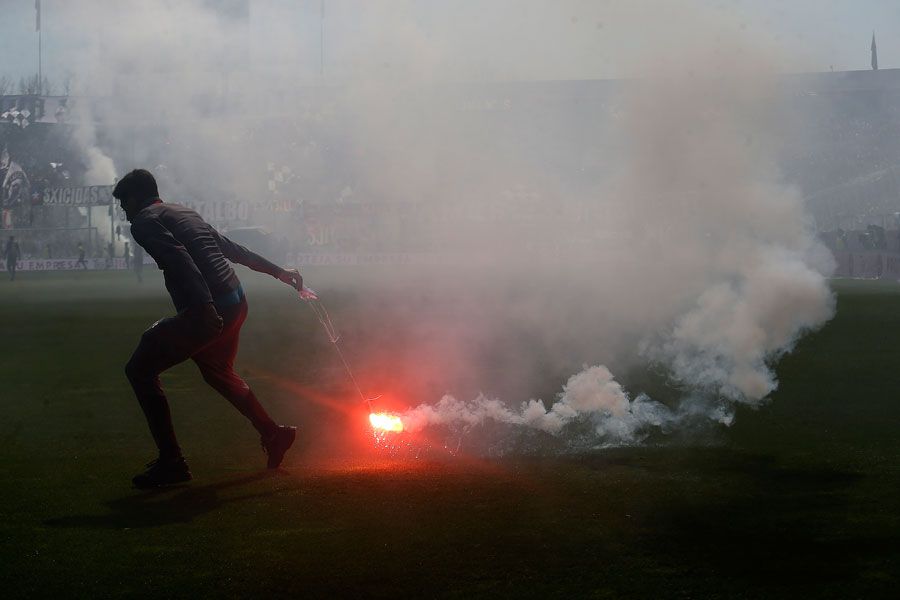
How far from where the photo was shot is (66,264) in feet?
164

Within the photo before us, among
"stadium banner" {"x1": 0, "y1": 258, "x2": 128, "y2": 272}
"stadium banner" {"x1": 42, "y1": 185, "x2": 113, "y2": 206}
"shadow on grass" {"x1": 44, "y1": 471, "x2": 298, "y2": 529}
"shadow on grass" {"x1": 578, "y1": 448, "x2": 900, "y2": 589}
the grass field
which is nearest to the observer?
the grass field

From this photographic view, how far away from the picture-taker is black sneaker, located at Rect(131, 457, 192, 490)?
586 centimetres

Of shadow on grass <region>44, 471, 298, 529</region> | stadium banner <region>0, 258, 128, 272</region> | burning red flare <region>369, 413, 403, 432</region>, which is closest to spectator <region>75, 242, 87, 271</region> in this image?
stadium banner <region>0, 258, 128, 272</region>

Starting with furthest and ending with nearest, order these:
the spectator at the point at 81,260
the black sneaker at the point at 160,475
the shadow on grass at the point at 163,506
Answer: the spectator at the point at 81,260
the black sneaker at the point at 160,475
the shadow on grass at the point at 163,506

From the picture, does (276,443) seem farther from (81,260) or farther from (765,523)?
(81,260)

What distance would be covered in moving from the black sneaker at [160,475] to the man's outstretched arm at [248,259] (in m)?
1.26

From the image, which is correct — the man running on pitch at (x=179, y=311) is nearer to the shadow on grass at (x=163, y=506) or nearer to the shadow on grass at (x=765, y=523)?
the shadow on grass at (x=163, y=506)

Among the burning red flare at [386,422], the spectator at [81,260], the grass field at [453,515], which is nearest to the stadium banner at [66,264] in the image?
the spectator at [81,260]

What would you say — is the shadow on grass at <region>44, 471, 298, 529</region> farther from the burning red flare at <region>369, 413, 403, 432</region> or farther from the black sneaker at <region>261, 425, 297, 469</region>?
the burning red flare at <region>369, 413, 403, 432</region>

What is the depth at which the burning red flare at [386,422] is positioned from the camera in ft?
29.1

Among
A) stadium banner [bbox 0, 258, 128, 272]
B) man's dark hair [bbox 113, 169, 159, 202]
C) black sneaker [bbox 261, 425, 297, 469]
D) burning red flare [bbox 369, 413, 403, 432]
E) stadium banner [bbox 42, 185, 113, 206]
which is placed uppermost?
stadium banner [bbox 42, 185, 113, 206]

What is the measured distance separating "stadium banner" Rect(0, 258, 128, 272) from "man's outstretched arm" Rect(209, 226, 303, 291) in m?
45.6

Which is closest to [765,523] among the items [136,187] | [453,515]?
[453,515]

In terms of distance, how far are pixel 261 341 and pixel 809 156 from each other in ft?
202
